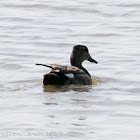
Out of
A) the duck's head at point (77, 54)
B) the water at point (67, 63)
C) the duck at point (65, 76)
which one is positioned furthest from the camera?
the duck's head at point (77, 54)

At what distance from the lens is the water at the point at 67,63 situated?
38.3 feet

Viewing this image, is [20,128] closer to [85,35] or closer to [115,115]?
[115,115]

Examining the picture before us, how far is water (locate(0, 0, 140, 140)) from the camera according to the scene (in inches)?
459

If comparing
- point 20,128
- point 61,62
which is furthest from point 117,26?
point 20,128

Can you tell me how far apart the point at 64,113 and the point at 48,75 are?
197 cm

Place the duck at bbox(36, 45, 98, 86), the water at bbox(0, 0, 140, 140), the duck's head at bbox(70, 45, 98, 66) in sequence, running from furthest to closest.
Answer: the duck's head at bbox(70, 45, 98, 66) < the duck at bbox(36, 45, 98, 86) < the water at bbox(0, 0, 140, 140)

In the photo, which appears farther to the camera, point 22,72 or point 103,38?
point 103,38

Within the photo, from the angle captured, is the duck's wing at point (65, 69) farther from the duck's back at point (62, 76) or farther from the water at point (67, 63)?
the water at point (67, 63)

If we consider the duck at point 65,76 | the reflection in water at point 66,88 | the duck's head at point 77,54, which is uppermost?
the duck's head at point 77,54

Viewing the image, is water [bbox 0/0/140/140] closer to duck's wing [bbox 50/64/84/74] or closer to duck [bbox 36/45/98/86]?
duck [bbox 36/45/98/86]

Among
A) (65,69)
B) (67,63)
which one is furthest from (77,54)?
(67,63)

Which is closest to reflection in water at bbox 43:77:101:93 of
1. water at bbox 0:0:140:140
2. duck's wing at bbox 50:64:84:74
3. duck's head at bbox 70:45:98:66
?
water at bbox 0:0:140:140

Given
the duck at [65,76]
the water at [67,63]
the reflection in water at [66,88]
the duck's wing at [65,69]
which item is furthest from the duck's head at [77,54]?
the reflection in water at [66,88]

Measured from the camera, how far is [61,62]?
56.5ft
